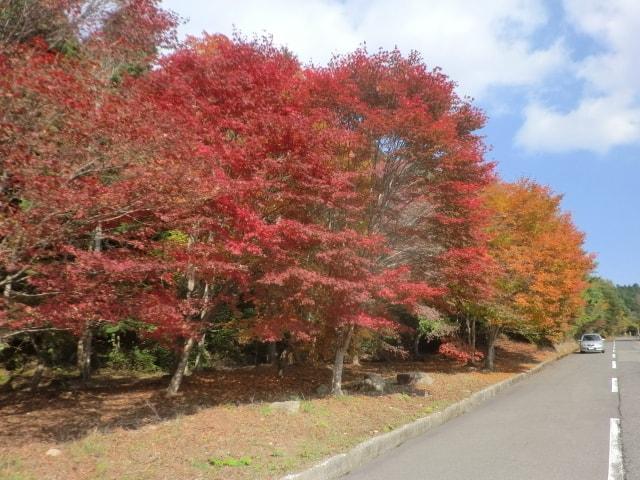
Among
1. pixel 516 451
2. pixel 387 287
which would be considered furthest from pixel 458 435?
pixel 387 287

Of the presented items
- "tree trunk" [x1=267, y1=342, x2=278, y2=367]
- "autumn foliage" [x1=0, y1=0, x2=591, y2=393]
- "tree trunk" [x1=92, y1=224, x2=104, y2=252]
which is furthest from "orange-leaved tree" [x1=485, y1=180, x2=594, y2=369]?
"tree trunk" [x1=92, y1=224, x2=104, y2=252]

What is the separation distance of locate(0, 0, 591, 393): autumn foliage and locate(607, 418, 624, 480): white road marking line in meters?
4.05

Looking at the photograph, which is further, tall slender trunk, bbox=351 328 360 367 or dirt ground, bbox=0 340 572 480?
tall slender trunk, bbox=351 328 360 367

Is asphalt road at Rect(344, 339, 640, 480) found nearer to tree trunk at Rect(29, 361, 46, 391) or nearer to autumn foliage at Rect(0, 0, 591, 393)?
autumn foliage at Rect(0, 0, 591, 393)

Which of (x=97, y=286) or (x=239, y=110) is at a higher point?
(x=239, y=110)

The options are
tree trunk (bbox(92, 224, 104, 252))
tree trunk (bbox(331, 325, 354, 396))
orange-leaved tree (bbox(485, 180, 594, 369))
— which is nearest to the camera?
tree trunk (bbox(92, 224, 104, 252))

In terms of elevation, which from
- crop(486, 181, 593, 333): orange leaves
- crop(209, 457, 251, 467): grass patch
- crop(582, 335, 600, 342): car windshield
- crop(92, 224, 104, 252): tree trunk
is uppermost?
crop(486, 181, 593, 333): orange leaves

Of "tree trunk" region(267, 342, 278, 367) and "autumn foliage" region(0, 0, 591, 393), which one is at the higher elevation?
"autumn foliage" region(0, 0, 591, 393)

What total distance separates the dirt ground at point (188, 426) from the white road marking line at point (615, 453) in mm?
3187

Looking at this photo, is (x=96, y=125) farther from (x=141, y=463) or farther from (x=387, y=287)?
(x=387, y=287)

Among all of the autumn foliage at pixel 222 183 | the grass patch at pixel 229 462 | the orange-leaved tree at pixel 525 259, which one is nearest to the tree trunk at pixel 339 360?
the autumn foliage at pixel 222 183

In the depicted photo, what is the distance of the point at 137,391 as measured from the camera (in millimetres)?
12242

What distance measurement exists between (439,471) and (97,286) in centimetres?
554

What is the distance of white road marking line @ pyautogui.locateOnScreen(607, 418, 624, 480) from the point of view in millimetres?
5547
